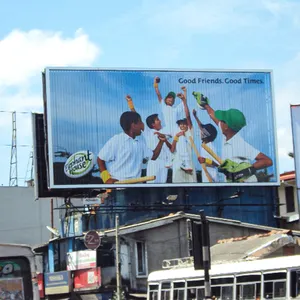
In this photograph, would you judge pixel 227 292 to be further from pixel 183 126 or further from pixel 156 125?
pixel 183 126

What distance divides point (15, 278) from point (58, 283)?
24.0 meters

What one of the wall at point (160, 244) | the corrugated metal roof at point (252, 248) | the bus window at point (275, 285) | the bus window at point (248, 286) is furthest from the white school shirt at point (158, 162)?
the bus window at point (275, 285)

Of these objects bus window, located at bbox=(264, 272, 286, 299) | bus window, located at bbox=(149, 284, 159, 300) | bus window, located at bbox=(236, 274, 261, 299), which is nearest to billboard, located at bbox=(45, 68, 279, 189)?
bus window, located at bbox=(149, 284, 159, 300)

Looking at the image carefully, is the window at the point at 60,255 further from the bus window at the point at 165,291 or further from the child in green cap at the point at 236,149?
the bus window at the point at 165,291

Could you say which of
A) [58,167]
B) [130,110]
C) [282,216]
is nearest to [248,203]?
[282,216]

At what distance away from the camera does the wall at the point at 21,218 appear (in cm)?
4984

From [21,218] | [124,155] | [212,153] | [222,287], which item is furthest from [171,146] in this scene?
[222,287]

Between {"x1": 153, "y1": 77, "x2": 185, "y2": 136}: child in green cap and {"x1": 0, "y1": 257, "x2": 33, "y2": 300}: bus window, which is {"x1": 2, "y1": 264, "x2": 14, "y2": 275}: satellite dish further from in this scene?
{"x1": 153, "y1": 77, "x2": 185, "y2": 136}: child in green cap

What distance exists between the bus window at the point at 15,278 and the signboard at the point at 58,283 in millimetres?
23422

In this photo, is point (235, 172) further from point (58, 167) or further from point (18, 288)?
point (18, 288)

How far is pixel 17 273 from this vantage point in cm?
1086

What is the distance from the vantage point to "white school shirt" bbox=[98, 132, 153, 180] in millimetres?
36125

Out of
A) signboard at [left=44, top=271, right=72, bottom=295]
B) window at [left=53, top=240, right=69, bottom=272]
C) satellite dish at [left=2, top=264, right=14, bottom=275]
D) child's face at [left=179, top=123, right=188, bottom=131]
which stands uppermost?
child's face at [left=179, top=123, right=188, bottom=131]

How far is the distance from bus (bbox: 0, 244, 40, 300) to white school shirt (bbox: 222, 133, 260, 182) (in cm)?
2755
